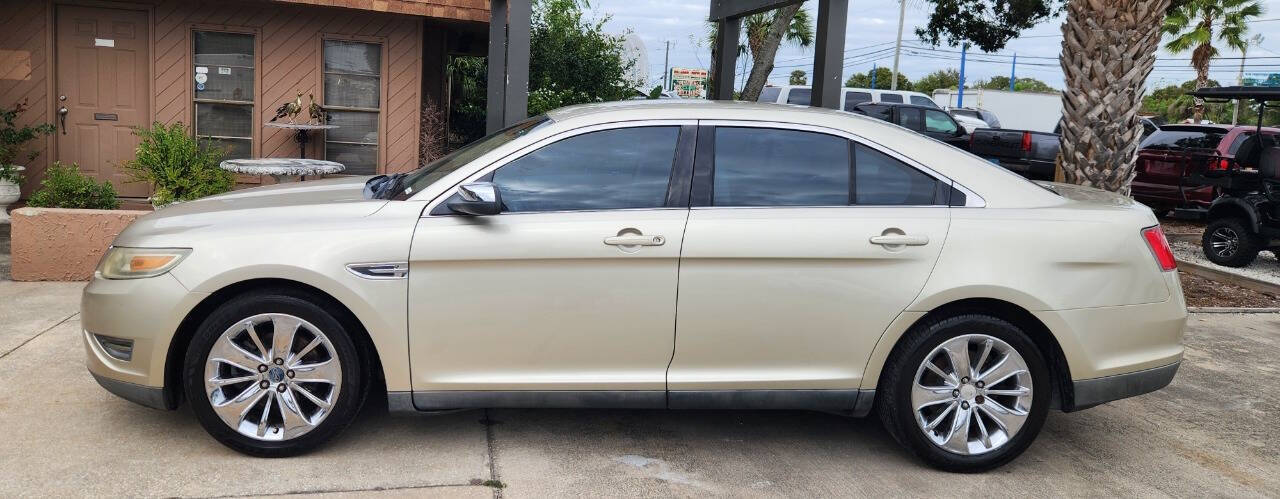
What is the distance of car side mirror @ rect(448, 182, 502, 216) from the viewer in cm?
412

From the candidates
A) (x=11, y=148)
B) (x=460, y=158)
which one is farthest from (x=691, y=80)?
(x=460, y=158)

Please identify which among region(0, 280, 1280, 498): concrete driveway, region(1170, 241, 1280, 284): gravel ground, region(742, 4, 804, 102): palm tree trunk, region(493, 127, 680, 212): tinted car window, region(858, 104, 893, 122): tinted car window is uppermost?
region(742, 4, 804, 102): palm tree trunk

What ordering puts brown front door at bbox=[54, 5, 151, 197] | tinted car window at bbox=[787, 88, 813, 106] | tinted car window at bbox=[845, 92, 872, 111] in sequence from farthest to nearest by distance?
tinted car window at bbox=[845, 92, 872, 111] < tinted car window at bbox=[787, 88, 813, 106] < brown front door at bbox=[54, 5, 151, 197]

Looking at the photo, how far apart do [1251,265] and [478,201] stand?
1008cm

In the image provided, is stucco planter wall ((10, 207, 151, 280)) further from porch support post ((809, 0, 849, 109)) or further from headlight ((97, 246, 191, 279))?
porch support post ((809, 0, 849, 109))

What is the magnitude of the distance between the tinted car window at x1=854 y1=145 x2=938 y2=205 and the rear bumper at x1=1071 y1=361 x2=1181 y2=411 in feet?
3.39

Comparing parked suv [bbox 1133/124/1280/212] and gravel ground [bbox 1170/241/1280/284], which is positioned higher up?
parked suv [bbox 1133/124/1280/212]

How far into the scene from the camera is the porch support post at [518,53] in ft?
27.2

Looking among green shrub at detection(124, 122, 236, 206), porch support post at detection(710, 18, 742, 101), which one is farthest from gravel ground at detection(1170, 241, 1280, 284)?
green shrub at detection(124, 122, 236, 206)

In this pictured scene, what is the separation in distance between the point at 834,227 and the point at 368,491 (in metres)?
2.16

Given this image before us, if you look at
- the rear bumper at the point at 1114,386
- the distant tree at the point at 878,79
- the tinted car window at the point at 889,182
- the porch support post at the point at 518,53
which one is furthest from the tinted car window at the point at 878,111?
the distant tree at the point at 878,79

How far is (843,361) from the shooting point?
438cm

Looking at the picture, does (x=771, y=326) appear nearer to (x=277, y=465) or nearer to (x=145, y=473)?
(x=277, y=465)

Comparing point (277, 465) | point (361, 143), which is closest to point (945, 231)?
point (277, 465)
